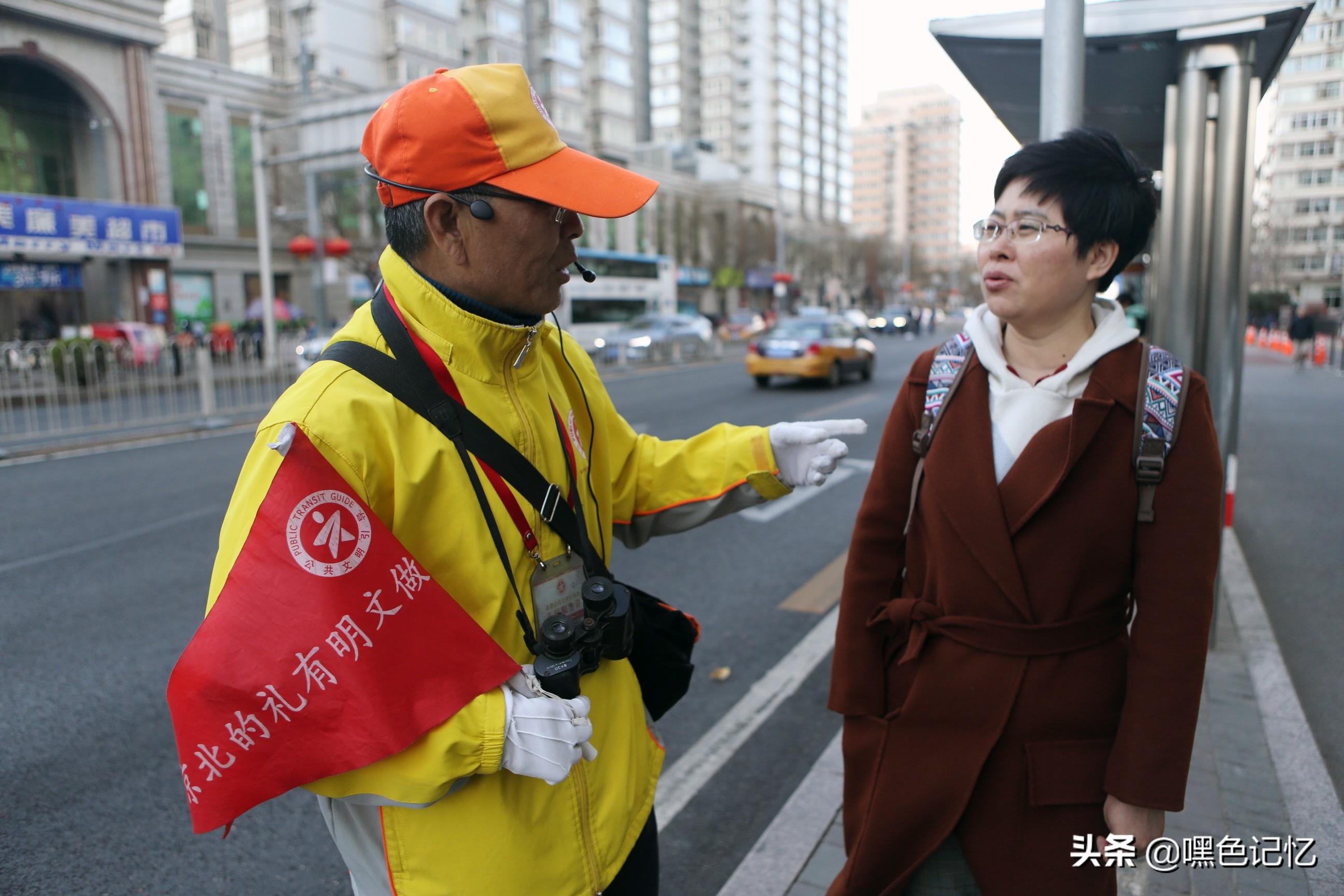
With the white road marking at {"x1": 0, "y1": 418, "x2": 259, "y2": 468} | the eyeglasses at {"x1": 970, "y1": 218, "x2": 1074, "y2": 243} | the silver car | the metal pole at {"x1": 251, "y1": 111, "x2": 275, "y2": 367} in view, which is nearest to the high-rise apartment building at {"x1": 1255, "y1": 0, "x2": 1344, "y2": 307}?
Answer: the eyeglasses at {"x1": 970, "y1": 218, "x2": 1074, "y2": 243}

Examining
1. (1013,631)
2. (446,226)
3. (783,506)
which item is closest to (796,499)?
(783,506)

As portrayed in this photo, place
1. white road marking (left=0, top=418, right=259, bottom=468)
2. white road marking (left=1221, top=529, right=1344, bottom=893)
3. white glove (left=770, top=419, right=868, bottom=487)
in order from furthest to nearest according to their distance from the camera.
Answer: white road marking (left=0, top=418, right=259, bottom=468), white road marking (left=1221, top=529, right=1344, bottom=893), white glove (left=770, top=419, right=868, bottom=487)

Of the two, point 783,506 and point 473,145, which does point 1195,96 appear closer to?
Result: point 473,145

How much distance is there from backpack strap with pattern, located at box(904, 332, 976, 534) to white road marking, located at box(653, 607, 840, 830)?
156 cm

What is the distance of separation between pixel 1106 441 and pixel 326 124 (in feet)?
74.4

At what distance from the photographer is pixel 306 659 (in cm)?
125

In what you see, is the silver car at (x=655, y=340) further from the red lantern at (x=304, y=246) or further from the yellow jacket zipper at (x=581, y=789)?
the yellow jacket zipper at (x=581, y=789)

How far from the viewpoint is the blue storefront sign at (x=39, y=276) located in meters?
Result: 26.2

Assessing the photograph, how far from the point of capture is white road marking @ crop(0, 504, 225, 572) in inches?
239

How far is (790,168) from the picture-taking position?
3816 inches

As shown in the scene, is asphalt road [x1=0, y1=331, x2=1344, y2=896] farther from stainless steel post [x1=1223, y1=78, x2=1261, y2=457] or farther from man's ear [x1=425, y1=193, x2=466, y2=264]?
man's ear [x1=425, y1=193, x2=466, y2=264]

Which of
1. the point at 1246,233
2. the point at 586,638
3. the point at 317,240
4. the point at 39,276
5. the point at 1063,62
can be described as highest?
the point at 317,240

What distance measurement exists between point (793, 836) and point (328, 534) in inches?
87.2

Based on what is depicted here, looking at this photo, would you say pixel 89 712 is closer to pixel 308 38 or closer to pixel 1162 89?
pixel 1162 89
